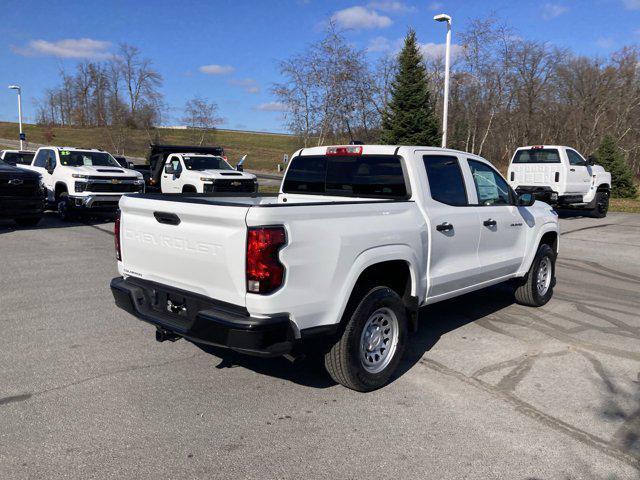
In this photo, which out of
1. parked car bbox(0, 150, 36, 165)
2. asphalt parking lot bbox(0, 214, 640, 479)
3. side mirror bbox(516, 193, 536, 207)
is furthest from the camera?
parked car bbox(0, 150, 36, 165)

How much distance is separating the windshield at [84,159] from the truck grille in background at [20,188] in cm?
205

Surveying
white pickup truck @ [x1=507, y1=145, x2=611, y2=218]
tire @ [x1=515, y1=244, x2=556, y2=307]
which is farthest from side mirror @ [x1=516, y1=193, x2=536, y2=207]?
white pickup truck @ [x1=507, y1=145, x2=611, y2=218]

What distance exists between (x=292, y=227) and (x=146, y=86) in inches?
1837

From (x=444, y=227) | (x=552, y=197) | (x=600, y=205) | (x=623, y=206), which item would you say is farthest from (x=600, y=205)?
(x=444, y=227)

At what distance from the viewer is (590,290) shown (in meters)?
7.64

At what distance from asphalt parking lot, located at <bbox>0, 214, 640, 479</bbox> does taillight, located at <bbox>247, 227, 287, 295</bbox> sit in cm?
98

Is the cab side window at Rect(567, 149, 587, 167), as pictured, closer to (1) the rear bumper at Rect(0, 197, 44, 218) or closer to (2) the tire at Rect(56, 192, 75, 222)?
(2) the tire at Rect(56, 192, 75, 222)

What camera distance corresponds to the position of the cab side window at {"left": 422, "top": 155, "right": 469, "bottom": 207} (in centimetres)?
477

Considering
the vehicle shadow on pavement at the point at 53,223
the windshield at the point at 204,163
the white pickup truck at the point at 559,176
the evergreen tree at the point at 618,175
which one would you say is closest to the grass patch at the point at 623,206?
the evergreen tree at the point at 618,175

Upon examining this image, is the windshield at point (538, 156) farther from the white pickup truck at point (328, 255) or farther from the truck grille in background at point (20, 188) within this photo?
the truck grille in background at point (20, 188)

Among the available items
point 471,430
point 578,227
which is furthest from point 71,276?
point 578,227

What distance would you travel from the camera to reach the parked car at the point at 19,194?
11781mm

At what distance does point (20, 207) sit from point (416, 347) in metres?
10.6

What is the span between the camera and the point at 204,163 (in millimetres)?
17125
